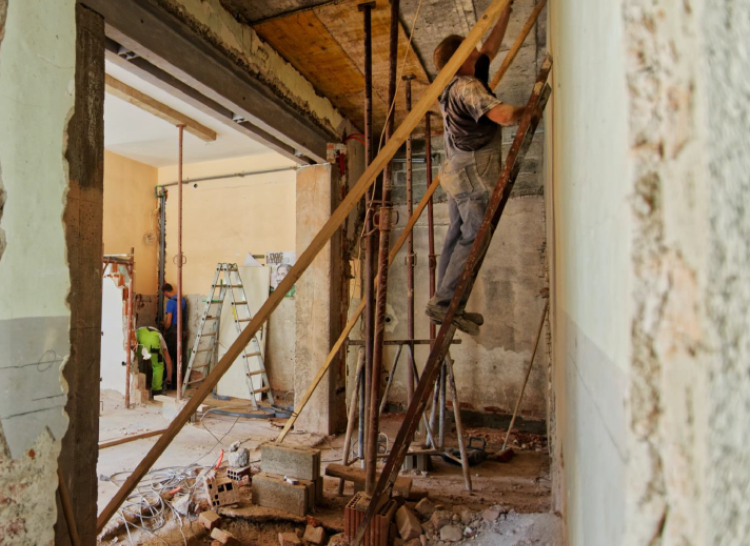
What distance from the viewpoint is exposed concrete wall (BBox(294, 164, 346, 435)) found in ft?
14.9

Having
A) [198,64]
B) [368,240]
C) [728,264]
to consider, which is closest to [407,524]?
[368,240]

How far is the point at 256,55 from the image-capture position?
132 inches

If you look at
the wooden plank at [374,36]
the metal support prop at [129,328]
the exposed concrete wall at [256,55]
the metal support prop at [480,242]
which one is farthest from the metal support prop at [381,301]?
the metal support prop at [129,328]

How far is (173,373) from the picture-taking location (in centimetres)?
735

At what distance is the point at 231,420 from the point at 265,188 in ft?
11.9

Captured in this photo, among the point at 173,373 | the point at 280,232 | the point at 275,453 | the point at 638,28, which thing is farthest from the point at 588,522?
the point at 173,373

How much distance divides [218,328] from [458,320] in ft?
18.6

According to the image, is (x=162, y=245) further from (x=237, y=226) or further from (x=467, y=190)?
(x=467, y=190)

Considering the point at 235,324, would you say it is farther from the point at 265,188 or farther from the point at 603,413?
the point at 603,413

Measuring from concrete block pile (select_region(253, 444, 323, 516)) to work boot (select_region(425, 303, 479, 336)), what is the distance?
1634mm

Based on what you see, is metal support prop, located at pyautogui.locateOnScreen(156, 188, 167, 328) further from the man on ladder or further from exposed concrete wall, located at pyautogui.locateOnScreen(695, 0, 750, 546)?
exposed concrete wall, located at pyautogui.locateOnScreen(695, 0, 750, 546)

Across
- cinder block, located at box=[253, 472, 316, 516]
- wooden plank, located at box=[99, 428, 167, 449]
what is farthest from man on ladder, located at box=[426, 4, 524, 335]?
wooden plank, located at box=[99, 428, 167, 449]

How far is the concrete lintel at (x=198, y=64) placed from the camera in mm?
2258

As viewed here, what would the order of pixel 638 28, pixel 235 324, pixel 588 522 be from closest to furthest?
1. pixel 638 28
2. pixel 588 522
3. pixel 235 324
